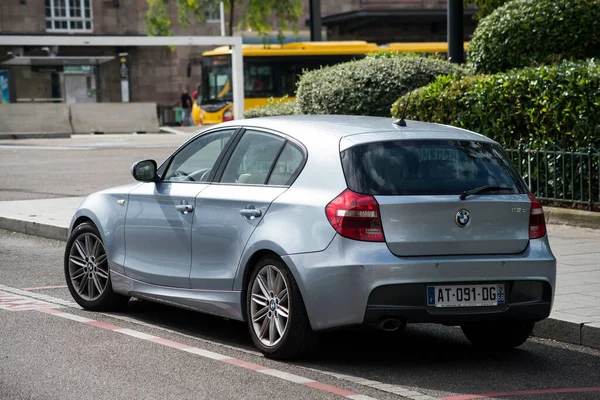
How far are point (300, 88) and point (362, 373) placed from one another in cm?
1363

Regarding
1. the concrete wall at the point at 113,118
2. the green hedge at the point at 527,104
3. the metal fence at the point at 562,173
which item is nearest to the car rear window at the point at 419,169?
the metal fence at the point at 562,173

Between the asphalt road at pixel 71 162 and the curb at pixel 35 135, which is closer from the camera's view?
the asphalt road at pixel 71 162

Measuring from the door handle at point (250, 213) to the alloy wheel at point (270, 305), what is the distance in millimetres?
323

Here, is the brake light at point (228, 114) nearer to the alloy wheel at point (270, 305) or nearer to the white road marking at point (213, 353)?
the white road marking at point (213, 353)

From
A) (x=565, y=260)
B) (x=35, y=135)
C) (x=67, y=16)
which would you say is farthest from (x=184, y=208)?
(x=67, y=16)

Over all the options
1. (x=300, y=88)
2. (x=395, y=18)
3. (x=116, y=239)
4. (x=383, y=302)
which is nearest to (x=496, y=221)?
(x=383, y=302)

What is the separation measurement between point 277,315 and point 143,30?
51.2 m

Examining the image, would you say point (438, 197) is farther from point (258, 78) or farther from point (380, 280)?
point (258, 78)

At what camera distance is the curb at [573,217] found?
12648 mm

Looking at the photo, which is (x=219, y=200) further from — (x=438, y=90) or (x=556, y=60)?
(x=556, y=60)

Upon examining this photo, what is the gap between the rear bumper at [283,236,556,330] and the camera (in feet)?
21.5

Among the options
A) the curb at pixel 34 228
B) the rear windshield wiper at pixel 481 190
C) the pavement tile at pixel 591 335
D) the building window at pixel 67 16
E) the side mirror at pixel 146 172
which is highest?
the building window at pixel 67 16

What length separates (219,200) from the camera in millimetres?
7480

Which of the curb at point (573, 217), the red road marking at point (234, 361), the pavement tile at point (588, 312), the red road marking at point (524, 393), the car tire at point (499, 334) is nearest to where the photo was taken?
the red road marking at point (524, 393)
